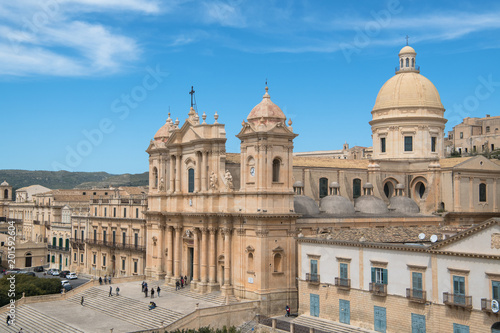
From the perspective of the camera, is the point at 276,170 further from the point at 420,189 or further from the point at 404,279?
the point at 420,189

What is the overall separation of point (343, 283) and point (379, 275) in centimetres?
275

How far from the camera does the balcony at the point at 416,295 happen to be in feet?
111

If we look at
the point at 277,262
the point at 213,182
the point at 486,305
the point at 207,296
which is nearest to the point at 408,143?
the point at 213,182

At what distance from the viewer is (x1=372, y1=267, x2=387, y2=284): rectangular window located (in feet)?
119

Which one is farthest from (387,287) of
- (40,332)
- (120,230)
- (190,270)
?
(120,230)

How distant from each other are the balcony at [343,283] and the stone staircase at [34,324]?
17.1 meters

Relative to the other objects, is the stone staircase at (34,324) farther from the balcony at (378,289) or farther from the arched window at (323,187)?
the arched window at (323,187)

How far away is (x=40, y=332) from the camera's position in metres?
42.9

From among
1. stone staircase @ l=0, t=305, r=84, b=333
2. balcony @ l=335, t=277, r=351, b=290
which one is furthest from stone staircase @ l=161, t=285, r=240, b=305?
stone staircase @ l=0, t=305, r=84, b=333

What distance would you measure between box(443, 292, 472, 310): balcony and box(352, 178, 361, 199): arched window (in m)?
25.4

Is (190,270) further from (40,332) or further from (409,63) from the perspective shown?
(409,63)

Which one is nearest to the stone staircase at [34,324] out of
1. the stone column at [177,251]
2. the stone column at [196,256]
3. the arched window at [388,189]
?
the stone column at [196,256]

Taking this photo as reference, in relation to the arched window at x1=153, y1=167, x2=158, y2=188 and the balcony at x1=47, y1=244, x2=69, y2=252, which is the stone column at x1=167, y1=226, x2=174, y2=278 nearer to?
the arched window at x1=153, y1=167, x2=158, y2=188

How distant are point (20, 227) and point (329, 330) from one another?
222 ft
